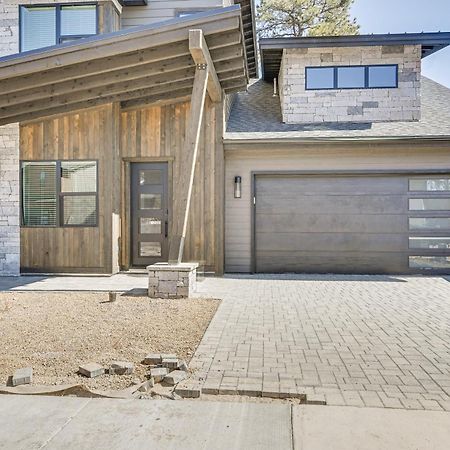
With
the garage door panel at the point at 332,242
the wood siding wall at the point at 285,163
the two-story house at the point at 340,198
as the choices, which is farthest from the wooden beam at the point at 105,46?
the garage door panel at the point at 332,242

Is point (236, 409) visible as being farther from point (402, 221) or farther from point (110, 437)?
→ point (402, 221)

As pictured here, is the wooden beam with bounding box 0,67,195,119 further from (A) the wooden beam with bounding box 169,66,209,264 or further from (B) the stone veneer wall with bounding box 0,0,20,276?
(A) the wooden beam with bounding box 169,66,209,264

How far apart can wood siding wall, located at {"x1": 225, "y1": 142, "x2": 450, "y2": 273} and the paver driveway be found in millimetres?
2120

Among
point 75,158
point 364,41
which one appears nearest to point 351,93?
point 364,41

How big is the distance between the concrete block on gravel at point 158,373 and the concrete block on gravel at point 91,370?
16.3 inches

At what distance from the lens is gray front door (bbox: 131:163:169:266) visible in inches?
340

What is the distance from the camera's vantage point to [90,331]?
4348 millimetres

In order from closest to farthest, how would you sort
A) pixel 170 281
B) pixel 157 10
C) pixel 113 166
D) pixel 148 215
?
pixel 170 281 → pixel 113 166 → pixel 148 215 → pixel 157 10

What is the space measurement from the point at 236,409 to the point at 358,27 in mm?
20503

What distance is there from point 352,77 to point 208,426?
371 inches

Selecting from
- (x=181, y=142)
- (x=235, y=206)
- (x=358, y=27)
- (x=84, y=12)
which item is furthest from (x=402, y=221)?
(x=358, y=27)

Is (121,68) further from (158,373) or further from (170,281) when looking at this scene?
(158,373)

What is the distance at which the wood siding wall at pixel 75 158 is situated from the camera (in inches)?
321

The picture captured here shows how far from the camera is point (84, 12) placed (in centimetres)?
827
